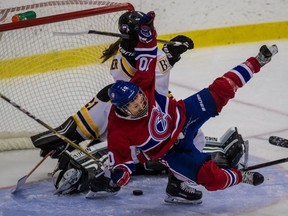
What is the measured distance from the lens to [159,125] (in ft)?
10.3

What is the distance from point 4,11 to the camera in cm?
398

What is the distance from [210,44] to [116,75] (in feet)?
8.37

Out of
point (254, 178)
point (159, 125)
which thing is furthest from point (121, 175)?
point (254, 178)

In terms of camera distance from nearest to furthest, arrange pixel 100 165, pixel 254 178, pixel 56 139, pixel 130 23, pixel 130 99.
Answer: pixel 130 99, pixel 254 178, pixel 130 23, pixel 100 165, pixel 56 139

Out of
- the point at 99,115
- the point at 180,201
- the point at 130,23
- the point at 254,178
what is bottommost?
the point at 180,201

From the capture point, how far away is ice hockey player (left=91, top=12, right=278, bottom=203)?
122 inches

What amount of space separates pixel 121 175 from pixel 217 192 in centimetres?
61

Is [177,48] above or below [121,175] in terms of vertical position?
above

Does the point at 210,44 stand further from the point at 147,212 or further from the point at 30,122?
the point at 147,212

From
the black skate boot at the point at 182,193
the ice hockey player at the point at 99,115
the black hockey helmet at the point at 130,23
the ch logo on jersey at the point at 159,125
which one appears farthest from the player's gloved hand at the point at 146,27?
the black skate boot at the point at 182,193

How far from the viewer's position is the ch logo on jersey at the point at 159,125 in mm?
3117

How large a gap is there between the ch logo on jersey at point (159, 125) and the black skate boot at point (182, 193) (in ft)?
1.11

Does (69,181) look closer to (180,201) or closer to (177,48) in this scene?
(180,201)

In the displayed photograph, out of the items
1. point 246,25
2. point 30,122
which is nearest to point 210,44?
point 246,25
